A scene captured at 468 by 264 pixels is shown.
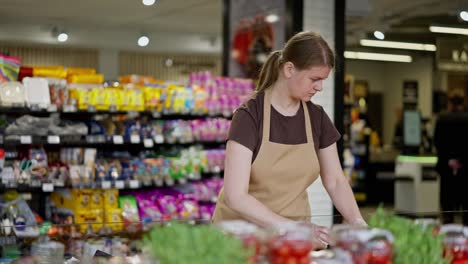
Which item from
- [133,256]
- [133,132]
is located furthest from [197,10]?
[133,256]

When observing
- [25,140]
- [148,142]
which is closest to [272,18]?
[148,142]

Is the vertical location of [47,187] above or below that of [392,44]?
below

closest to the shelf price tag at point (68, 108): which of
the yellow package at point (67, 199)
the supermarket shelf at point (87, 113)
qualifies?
the supermarket shelf at point (87, 113)

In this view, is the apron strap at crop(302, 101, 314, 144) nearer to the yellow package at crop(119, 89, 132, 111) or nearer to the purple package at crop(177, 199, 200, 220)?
the yellow package at crop(119, 89, 132, 111)

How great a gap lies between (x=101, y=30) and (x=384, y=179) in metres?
6.16

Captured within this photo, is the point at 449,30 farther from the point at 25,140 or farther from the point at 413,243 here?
the point at 413,243

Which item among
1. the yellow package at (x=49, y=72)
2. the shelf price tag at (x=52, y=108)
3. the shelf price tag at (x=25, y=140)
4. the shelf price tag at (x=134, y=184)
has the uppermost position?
the yellow package at (x=49, y=72)

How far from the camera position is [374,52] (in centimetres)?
1612

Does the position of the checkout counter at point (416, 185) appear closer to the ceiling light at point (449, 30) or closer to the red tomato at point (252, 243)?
the ceiling light at point (449, 30)

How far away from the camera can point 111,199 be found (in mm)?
6828

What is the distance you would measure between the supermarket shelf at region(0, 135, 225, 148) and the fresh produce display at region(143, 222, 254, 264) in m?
4.52

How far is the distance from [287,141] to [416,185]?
28.9 feet

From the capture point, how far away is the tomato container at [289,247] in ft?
6.50

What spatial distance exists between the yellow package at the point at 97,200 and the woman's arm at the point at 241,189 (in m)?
3.95
